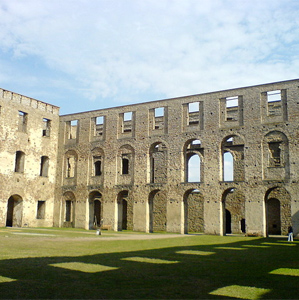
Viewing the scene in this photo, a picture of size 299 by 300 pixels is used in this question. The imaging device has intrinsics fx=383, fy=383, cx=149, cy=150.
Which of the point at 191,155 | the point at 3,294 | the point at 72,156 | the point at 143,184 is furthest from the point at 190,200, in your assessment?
the point at 3,294

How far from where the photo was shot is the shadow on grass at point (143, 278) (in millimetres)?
5457

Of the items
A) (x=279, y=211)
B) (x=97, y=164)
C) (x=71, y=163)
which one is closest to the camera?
(x=279, y=211)

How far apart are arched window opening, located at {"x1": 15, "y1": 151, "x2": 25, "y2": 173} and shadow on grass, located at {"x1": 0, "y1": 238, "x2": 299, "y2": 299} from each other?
18.9 meters

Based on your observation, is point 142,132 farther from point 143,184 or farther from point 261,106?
point 261,106

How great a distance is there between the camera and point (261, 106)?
74.8ft

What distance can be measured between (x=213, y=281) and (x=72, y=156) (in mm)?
24067

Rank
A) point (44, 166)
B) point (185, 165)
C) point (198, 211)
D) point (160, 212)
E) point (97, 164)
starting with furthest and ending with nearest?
1. point (97, 164)
2. point (160, 212)
3. point (198, 211)
4. point (44, 166)
5. point (185, 165)

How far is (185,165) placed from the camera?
981 inches

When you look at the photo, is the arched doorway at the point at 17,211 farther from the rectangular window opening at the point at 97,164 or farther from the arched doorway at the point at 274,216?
the arched doorway at the point at 274,216

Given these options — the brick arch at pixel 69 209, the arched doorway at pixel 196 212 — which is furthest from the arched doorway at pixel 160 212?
the brick arch at pixel 69 209

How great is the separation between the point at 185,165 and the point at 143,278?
18.4 m

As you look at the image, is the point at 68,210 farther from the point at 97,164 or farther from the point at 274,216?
the point at 274,216

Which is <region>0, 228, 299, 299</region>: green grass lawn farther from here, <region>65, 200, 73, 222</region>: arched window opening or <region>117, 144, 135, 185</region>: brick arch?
<region>65, 200, 73, 222</region>: arched window opening

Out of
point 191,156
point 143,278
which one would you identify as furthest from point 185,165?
point 143,278
